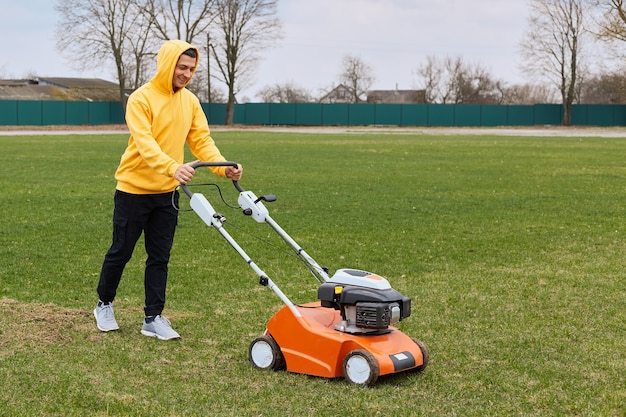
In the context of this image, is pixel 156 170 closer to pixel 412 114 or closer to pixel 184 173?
pixel 184 173

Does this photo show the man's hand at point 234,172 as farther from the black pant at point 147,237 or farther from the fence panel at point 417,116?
the fence panel at point 417,116

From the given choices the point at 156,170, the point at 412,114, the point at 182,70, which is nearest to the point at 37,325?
the point at 156,170

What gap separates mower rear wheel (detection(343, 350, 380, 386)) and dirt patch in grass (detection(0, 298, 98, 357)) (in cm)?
192

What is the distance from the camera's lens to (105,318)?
611 centimetres

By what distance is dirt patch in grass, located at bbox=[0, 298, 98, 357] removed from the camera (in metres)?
5.72

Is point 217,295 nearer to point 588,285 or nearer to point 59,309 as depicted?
point 59,309

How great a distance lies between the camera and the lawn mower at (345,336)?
483 centimetres

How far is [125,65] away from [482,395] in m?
63.2

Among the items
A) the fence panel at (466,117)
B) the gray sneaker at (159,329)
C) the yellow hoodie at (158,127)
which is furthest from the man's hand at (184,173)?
the fence panel at (466,117)

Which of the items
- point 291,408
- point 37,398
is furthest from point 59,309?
point 291,408

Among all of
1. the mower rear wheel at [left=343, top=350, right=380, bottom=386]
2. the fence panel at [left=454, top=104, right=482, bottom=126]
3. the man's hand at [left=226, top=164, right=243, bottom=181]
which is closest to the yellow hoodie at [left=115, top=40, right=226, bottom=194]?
the man's hand at [left=226, top=164, right=243, bottom=181]

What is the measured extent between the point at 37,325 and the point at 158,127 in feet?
5.37

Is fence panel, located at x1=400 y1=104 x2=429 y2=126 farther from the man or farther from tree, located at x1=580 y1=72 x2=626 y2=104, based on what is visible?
the man

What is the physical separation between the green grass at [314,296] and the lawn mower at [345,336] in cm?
11
